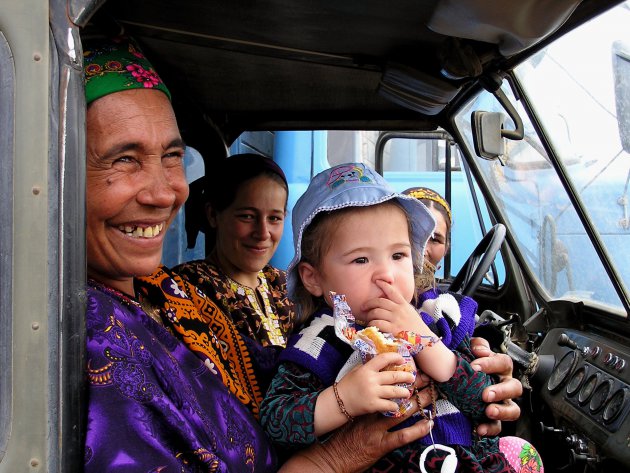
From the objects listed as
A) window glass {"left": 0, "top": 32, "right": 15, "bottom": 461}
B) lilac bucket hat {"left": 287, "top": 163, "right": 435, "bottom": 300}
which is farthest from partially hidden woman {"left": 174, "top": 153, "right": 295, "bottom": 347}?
window glass {"left": 0, "top": 32, "right": 15, "bottom": 461}

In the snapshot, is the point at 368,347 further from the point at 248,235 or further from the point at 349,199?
the point at 248,235

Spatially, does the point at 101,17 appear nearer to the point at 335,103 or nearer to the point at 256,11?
the point at 256,11

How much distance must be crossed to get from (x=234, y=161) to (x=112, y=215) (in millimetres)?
1377

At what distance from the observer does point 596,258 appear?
8.29ft

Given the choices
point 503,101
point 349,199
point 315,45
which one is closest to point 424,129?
point 503,101

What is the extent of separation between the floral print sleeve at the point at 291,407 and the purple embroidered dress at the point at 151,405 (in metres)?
0.06

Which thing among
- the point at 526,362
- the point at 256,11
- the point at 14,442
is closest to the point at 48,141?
the point at 14,442

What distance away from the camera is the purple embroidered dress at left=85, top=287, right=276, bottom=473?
1083 mm

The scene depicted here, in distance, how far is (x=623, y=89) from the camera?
2.33 meters

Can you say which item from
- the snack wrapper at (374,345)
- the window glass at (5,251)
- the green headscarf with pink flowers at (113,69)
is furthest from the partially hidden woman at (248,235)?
the window glass at (5,251)

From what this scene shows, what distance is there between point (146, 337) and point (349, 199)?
68 cm

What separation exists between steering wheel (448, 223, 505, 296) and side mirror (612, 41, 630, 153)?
78cm

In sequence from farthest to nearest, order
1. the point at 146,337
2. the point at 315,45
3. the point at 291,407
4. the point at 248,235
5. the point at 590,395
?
1. the point at 248,235
2. the point at 590,395
3. the point at 315,45
4. the point at 291,407
5. the point at 146,337

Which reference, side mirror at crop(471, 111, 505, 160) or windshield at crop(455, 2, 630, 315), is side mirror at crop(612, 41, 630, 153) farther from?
side mirror at crop(471, 111, 505, 160)
